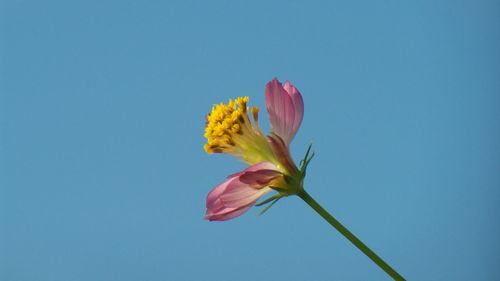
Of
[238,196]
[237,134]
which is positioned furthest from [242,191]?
[237,134]

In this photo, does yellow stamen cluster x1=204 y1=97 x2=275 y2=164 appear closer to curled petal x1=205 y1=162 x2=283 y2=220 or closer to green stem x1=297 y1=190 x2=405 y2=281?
curled petal x1=205 y1=162 x2=283 y2=220

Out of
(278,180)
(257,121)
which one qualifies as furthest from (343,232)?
(257,121)

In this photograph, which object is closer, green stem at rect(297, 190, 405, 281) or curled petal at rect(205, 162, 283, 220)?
green stem at rect(297, 190, 405, 281)

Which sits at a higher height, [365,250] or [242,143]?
[242,143]

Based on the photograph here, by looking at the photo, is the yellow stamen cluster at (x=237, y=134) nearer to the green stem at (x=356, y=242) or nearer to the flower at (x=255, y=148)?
the flower at (x=255, y=148)

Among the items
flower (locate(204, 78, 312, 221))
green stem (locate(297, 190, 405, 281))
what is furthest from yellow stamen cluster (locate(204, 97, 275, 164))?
green stem (locate(297, 190, 405, 281))

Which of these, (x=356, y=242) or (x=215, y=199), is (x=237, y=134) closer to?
(x=215, y=199)

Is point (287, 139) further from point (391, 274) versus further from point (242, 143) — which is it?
point (391, 274)
